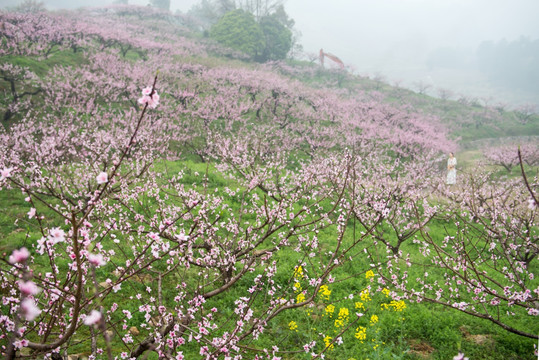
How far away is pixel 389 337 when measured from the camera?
6379 millimetres

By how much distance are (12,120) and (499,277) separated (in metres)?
26.1

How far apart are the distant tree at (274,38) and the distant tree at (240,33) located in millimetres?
2031

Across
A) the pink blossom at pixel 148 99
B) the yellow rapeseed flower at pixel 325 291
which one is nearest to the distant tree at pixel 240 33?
the yellow rapeseed flower at pixel 325 291

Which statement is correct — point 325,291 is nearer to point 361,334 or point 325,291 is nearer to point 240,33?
point 361,334

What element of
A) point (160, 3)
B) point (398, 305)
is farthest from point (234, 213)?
point (160, 3)

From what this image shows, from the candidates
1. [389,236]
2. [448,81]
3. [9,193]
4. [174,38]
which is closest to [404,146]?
[389,236]

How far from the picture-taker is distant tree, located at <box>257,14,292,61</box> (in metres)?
58.2

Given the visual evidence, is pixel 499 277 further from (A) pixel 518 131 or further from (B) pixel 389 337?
(A) pixel 518 131

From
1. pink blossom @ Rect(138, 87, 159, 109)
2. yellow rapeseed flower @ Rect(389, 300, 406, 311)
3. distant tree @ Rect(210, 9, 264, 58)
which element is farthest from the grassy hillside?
distant tree @ Rect(210, 9, 264, 58)

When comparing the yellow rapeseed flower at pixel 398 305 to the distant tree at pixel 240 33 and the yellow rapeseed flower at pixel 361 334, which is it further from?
the distant tree at pixel 240 33

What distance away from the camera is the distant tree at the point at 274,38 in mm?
58250

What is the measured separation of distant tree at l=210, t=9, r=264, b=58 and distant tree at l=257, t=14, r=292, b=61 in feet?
6.66

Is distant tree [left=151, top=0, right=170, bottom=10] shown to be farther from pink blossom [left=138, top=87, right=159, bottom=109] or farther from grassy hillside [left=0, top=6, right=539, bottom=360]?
pink blossom [left=138, top=87, right=159, bottom=109]

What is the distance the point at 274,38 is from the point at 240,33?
804 cm
